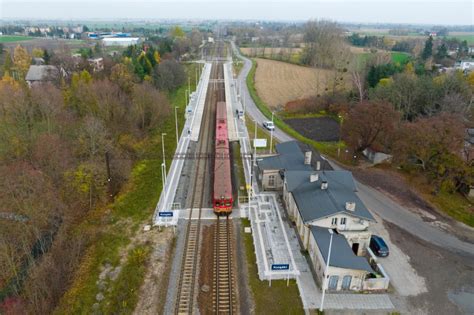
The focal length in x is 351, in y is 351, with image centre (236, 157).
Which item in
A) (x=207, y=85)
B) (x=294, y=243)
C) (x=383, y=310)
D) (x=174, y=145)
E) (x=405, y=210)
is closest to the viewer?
(x=383, y=310)

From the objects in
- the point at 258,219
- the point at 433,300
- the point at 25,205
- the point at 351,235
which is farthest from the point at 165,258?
the point at 433,300

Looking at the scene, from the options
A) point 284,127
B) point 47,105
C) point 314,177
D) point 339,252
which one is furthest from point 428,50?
point 47,105

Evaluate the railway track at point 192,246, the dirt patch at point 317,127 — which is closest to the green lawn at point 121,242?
the railway track at point 192,246

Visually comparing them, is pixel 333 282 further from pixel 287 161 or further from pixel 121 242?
pixel 121 242

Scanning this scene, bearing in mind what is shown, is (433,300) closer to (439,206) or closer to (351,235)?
(351,235)

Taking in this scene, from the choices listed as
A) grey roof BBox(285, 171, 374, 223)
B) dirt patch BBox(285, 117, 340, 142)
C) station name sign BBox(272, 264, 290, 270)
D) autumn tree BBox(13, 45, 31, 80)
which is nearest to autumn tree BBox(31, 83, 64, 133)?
grey roof BBox(285, 171, 374, 223)

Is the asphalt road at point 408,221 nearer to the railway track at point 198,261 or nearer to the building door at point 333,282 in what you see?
the building door at point 333,282
